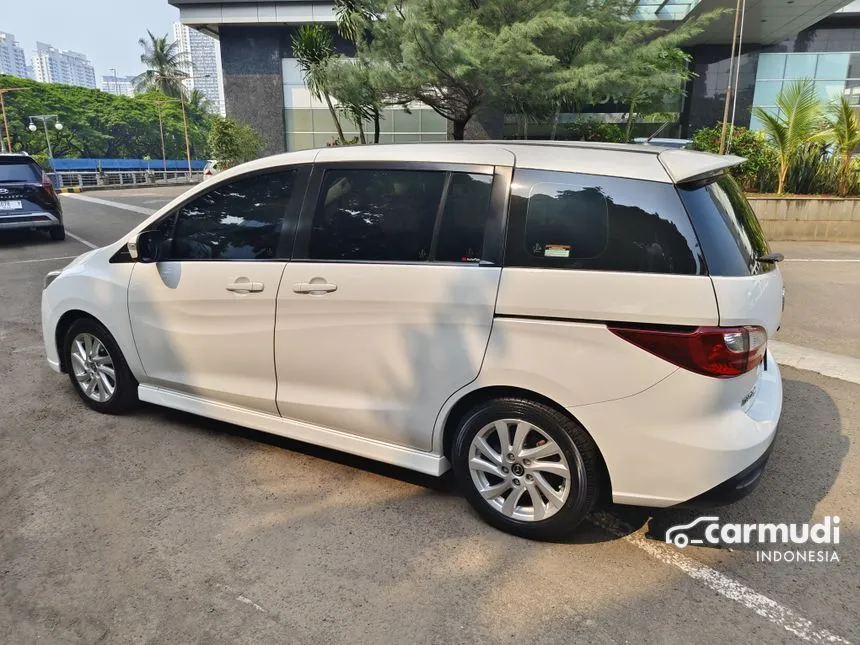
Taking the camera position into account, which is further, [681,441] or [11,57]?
[11,57]

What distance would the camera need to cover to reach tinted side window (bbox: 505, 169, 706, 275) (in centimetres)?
248

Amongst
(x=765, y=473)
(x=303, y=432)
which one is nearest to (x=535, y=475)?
(x=303, y=432)

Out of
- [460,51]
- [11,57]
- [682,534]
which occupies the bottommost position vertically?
[682,534]

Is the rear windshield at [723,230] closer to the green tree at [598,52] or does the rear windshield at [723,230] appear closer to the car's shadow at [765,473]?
the car's shadow at [765,473]

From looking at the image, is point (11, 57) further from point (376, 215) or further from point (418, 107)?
point (376, 215)

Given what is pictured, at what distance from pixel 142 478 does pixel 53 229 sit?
11346 millimetres

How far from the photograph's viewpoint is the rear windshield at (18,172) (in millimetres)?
11281

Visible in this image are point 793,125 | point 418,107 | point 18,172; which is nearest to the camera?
point 18,172

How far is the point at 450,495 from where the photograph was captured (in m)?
3.25

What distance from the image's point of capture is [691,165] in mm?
2637

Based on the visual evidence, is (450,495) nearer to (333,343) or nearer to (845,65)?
(333,343)

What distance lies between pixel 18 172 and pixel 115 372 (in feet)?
31.9

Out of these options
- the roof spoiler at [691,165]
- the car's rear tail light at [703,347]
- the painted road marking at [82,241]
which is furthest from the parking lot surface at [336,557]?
the painted road marking at [82,241]

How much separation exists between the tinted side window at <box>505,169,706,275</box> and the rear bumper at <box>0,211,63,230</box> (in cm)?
1197
